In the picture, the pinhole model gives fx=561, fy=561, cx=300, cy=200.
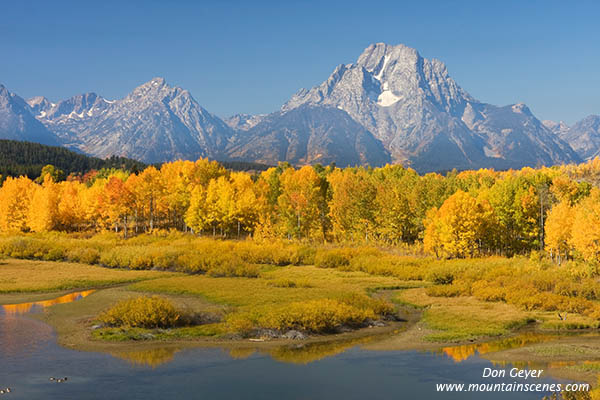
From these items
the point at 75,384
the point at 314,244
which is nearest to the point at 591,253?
the point at 314,244

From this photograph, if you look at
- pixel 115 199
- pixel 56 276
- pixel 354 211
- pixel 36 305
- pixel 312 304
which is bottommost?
pixel 36 305

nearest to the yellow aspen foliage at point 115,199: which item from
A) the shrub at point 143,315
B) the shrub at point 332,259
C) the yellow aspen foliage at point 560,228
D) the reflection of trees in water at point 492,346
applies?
the shrub at point 332,259

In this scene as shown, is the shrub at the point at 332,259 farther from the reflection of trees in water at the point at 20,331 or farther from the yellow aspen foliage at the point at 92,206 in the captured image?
the yellow aspen foliage at the point at 92,206

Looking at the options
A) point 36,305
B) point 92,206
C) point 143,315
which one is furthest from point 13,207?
point 143,315

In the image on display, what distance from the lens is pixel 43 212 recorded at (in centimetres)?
11794

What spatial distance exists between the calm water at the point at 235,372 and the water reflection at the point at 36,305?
1056cm

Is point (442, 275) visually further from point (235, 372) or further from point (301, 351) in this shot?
point (235, 372)

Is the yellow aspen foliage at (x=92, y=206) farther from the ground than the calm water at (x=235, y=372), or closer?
farther from the ground

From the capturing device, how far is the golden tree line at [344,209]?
270 ft

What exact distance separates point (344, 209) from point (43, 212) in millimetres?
63663

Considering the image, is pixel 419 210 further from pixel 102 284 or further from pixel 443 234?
pixel 102 284

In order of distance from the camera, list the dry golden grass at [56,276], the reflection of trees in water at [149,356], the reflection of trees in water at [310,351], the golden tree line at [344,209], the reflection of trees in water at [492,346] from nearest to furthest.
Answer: the reflection of trees in water at [149,356] → the reflection of trees in water at [310,351] → the reflection of trees in water at [492,346] → the dry golden grass at [56,276] → the golden tree line at [344,209]

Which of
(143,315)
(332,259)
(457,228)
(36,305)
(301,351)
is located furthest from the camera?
(457,228)

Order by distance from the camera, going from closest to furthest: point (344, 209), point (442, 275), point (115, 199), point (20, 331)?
point (20, 331), point (442, 275), point (344, 209), point (115, 199)
